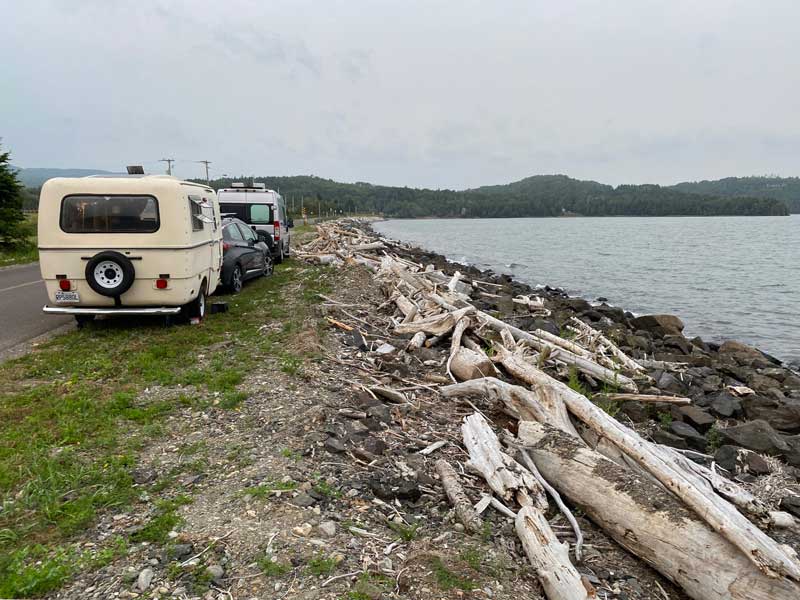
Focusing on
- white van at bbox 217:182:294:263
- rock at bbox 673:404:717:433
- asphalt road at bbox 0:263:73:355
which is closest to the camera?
rock at bbox 673:404:717:433

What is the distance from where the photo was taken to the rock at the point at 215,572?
323 cm

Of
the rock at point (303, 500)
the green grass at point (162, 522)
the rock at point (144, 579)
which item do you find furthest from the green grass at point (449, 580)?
the green grass at point (162, 522)

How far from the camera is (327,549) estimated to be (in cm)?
356

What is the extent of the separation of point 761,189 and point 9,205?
19730 centimetres

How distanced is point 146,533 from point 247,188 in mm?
17418

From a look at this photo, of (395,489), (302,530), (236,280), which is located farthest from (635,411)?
(236,280)

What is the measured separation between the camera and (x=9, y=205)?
20.9m

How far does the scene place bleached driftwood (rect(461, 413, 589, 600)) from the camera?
3.55 m

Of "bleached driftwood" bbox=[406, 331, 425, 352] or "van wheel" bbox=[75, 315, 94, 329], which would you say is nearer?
"bleached driftwood" bbox=[406, 331, 425, 352]

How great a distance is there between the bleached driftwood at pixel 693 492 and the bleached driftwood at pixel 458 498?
178 centimetres

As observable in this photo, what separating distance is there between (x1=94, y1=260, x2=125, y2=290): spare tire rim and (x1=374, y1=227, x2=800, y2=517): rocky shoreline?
8150 mm

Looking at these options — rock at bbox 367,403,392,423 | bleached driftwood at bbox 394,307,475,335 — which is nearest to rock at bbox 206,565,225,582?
rock at bbox 367,403,392,423

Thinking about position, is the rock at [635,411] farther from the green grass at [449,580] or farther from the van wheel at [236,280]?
the van wheel at [236,280]

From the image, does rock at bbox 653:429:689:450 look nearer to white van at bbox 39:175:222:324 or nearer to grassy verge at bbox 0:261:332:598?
grassy verge at bbox 0:261:332:598
